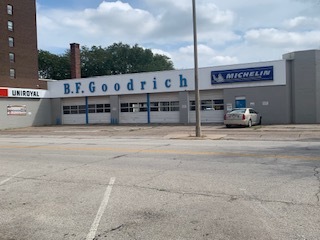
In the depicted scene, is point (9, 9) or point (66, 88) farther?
point (9, 9)

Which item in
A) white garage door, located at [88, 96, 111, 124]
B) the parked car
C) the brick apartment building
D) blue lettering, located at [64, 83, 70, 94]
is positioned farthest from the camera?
the brick apartment building

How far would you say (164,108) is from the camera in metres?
36.3

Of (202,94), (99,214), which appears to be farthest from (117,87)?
(99,214)

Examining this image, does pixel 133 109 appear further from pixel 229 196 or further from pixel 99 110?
pixel 229 196

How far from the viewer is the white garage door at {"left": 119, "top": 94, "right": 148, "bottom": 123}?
3750 cm

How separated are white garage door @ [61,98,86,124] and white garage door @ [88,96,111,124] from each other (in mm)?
974

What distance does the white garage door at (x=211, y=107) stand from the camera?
33.5 metres

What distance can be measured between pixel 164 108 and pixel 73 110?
1180 centimetres

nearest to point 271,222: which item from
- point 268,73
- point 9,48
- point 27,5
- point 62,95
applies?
point 268,73

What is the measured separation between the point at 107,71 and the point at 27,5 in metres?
29.8

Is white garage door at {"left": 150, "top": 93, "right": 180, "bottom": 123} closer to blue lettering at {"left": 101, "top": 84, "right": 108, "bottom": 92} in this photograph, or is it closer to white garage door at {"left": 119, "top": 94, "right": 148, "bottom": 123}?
white garage door at {"left": 119, "top": 94, "right": 148, "bottom": 123}

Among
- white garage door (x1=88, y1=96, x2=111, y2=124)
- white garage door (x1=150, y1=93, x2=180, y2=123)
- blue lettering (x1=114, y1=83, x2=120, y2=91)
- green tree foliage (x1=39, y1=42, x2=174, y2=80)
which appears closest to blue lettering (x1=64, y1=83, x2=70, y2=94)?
white garage door (x1=88, y1=96, x2=111, y2=124)

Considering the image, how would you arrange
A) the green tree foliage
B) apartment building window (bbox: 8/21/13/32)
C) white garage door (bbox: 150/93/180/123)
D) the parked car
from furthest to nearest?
the green tree foliage
apartment building window (bbox: 8/21/13/32)
white garage door (bbox: 150/93/180/123)
the parked car

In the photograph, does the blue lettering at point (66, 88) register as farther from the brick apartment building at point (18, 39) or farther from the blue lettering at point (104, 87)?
the brick apartment building at point (18, 39)
